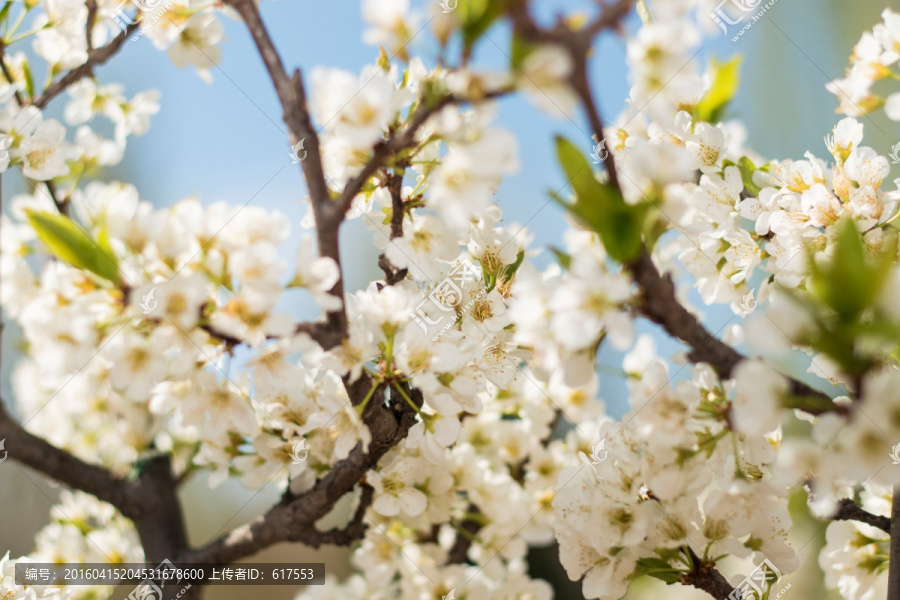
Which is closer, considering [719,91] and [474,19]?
[474,19]

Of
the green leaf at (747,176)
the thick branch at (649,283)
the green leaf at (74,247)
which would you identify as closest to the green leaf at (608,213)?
the thick branch at (649,283)

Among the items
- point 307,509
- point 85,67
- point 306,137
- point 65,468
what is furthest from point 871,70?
point 65,468

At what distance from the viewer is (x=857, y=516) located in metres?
0.58

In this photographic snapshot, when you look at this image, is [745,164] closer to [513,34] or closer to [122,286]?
[513,34]

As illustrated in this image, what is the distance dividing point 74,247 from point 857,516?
0.68m

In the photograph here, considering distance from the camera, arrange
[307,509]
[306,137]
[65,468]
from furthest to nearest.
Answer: [65,468]
[307,509]
[306,137]

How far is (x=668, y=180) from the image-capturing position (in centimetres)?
35

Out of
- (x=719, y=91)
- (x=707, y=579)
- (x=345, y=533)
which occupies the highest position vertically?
(x=719, y=91)

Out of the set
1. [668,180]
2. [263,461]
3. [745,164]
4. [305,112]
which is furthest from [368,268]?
[668,180]

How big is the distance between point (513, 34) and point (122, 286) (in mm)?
288

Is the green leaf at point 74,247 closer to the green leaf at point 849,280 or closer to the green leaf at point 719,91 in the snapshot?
the green leaf at point 849,280

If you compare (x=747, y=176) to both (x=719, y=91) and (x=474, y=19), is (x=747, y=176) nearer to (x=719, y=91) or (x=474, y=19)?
(x=719, y=91)

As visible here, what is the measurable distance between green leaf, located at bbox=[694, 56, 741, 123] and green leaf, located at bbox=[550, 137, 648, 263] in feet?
1.54

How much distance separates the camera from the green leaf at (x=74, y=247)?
406mm
